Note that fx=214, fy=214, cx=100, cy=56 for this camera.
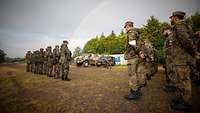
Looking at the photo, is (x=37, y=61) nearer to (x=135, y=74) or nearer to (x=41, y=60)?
(x=41, y=60)

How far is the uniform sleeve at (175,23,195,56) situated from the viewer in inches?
162

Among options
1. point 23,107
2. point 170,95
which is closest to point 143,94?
point 170,95

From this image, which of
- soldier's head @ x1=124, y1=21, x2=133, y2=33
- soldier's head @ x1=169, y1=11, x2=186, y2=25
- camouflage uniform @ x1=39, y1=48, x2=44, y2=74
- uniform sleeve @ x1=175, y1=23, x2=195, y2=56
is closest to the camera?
uniform sleeve @ x1=175, y1=23, x2=195, y2=56

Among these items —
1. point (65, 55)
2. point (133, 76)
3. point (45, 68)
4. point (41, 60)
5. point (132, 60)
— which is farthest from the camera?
point (41, 60)

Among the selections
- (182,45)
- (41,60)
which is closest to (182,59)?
(182,45)

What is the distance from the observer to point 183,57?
430 cm

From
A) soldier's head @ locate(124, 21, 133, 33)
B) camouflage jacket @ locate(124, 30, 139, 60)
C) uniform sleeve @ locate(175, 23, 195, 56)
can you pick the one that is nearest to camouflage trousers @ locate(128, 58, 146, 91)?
camouflage jacket @ locate(124, 30, 139, 60)

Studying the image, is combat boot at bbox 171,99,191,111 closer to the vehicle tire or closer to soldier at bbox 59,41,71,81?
soldier at bbox 59,41,71,81

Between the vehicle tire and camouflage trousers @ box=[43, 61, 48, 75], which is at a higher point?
the vehicle tire

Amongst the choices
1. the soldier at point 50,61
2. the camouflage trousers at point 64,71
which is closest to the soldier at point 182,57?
the camouflage trousers at point 64,71

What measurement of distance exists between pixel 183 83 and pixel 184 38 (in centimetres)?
88

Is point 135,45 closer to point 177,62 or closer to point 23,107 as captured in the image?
point 177,62

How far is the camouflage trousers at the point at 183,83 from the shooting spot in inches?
162

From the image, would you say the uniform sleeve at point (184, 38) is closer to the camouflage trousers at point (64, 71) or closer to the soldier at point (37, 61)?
the camouflage trousers at point (64, 71)
